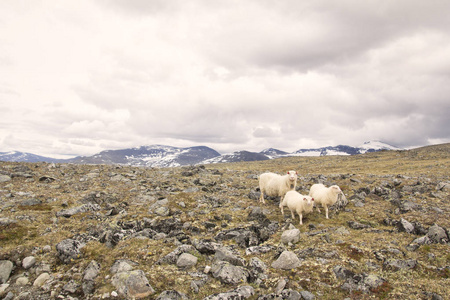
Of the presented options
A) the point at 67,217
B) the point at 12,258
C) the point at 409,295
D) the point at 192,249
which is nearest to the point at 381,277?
the point at 409,295

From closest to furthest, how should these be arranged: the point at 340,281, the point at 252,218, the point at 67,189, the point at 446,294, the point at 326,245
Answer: the point at 446,294 → the point at 340,281 → the point at 326,245 → the point at 252,218 → the point at 67,189

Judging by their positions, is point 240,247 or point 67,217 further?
point 67,217

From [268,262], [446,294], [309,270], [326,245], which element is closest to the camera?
[446,294]

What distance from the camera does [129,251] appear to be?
382 inches

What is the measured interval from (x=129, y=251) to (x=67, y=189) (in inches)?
624

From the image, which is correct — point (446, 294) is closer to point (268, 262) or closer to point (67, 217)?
point (268, 262)

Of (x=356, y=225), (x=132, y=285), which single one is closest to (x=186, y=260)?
(x=132, y=285)

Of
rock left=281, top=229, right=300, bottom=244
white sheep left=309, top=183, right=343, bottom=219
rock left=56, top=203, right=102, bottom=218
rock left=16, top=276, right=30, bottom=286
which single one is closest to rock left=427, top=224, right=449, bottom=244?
white sheep left=309, top=183, right=343, bottom=219

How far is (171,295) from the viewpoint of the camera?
6961 millimetres

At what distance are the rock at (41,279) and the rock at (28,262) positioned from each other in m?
1.07

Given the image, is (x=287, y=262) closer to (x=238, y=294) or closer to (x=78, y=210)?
(x=238, y=294)

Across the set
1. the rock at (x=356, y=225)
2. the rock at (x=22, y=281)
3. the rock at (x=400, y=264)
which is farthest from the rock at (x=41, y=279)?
the rock at (x=356, y=225)

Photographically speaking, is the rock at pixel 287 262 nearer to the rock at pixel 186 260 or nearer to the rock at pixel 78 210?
the rock at pixel 186 260

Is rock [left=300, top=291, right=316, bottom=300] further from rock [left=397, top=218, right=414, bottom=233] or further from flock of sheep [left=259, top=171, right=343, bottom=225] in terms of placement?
rock [left=397, top=218, right=414, bottom=233]
